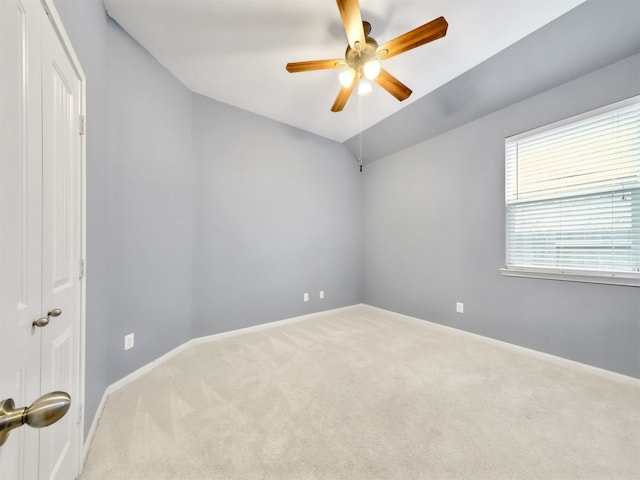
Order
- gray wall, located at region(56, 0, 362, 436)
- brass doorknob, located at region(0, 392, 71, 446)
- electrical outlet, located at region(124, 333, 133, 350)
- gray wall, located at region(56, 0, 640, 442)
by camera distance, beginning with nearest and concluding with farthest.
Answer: brass doorknob, located at region(0, 392, 71, 446), gray wall, located at region(56, 0, 362, 436), gray wall, located at region(56, 0, 640, 442), electrical outlet, located at region(124, 333, 133, 350)

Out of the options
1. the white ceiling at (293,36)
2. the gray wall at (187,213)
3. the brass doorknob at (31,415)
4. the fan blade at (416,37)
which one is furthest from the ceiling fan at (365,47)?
the brass doorknob at (31,415)

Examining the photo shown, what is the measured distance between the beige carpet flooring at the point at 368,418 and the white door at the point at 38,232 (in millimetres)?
529

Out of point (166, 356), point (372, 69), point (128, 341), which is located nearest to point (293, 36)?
point (372, 69)

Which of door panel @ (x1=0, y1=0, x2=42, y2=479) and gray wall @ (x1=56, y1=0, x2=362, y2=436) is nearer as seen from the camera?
door panel @ (x1=0, y1=0, x2=42, y2=479)

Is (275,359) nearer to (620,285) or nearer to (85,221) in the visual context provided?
(85,221)

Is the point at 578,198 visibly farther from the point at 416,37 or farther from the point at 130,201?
the point at 130,201

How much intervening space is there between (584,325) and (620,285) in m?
0.44

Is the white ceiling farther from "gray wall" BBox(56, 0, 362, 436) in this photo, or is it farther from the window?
the window

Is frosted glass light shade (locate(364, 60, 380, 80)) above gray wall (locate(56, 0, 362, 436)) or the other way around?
above

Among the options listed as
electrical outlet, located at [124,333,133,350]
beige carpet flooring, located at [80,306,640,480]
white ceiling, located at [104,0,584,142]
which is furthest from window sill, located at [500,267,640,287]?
electrical outlet, located at [124,333,133,350]

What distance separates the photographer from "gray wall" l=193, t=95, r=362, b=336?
2873 mm

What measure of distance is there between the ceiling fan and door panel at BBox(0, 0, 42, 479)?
148cm

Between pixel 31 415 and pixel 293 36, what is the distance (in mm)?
2555

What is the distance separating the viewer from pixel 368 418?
1600 millimetres
